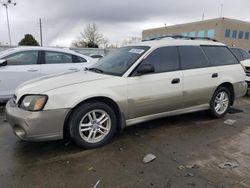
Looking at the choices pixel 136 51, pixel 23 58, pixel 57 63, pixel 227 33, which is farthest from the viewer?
pixel 227 33

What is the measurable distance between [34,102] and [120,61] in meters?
1.70

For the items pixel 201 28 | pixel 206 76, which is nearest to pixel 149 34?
pixel 201 28

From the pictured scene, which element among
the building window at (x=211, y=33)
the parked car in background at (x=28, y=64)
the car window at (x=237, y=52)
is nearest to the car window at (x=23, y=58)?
the parked car in background at (x=28, y=64)

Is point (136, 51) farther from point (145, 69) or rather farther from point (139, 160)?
point (139, 160)

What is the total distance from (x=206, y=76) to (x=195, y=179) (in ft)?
7.95

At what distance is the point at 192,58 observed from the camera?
4.50 meters

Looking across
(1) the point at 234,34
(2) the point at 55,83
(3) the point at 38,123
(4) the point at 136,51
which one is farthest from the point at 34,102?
(1) the point at 234,34

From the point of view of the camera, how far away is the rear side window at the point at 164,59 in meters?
4.01

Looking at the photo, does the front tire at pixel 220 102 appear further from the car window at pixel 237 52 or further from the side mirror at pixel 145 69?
the car window at pixel 237 52

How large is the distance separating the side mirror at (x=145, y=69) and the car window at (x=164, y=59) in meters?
0.18

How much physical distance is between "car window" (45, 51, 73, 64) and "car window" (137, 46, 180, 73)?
3.24 meters

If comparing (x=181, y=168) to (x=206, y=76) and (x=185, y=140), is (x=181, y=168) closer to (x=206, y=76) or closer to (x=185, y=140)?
(x=185, y=140)

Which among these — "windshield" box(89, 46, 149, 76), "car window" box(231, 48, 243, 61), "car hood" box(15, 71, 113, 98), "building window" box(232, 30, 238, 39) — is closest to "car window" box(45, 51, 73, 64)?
"windshield" box(89, 46, 149, 76)

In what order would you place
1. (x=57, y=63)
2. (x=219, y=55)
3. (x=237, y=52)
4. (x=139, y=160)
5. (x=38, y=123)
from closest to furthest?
(x=38, y=123), (x=139, y=160), (x=219, y=55), (x=57, y=63), (x=237, y=52)
